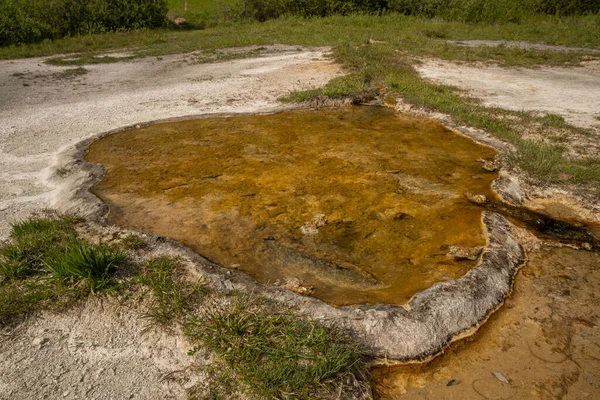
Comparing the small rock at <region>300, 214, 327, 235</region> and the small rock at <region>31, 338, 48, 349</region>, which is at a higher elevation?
the small rock at <region>300, 214, 327, 235</region>

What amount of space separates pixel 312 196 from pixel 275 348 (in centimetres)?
248

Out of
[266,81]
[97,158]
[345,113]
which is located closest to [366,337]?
[97,158]

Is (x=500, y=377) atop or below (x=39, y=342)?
below

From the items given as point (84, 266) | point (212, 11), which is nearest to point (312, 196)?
point (84, 266)

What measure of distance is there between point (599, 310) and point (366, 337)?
79.2 inches

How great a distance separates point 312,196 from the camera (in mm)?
5074

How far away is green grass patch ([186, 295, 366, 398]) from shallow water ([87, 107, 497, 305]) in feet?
1.92

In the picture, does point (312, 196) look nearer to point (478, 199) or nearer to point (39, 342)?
point (478, 199)

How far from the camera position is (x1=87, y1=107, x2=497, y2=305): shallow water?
155 inches

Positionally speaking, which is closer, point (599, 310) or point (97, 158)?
point (599, 310)

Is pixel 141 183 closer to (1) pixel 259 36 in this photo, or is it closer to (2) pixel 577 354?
(2) pixel 577 354

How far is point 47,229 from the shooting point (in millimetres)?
4172

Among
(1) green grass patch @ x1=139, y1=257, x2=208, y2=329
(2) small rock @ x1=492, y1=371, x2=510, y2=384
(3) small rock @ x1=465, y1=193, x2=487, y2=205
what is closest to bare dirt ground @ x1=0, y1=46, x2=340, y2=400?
(1) green grass patch @ x1=139, y1=257, x2=208, y2=329

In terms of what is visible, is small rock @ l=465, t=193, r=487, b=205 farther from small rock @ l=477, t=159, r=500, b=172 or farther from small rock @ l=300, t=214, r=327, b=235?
small rock @ l=300, t=214, r=327, b=235
